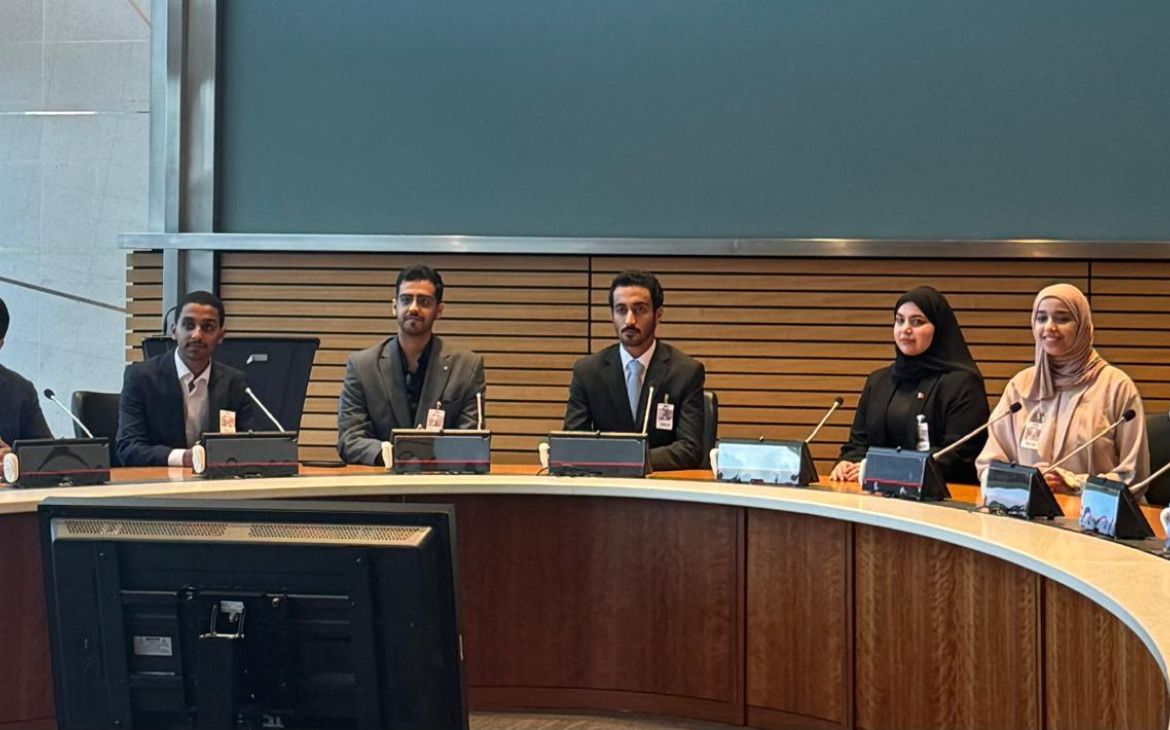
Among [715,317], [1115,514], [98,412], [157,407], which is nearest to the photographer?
[1115,514]

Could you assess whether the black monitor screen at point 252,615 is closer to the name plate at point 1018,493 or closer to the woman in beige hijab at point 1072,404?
the name plate at point 1018,493

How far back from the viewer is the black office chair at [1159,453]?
4.01m

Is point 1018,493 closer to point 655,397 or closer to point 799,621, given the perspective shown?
point 799,621

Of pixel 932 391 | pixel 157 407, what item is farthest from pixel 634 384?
pixel 157 407

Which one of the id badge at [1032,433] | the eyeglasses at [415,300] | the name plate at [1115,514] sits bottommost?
the name plate at [1115,514]

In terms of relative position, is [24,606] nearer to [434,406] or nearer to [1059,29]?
[434,406]

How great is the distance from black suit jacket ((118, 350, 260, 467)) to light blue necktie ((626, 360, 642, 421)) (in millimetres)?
1452

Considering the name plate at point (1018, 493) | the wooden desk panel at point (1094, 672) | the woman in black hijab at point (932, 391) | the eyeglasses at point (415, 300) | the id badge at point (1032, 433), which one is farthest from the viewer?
the eyeglasses at point (415, 300)

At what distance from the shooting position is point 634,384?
4.78 metres

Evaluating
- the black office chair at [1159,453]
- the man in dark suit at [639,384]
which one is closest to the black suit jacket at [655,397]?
the man in dark suit at [639,384]

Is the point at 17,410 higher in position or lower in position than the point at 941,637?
higher

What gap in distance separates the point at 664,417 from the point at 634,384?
20 cm

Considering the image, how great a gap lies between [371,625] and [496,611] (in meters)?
2.58

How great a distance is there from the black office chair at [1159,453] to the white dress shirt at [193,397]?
3.33m
